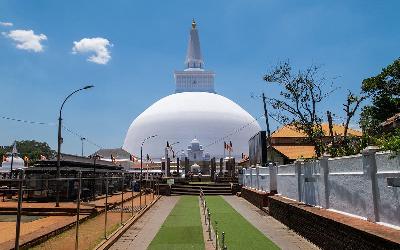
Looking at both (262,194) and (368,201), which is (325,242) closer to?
(368,201)

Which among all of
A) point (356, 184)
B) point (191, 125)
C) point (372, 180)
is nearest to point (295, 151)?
point (356, 184)

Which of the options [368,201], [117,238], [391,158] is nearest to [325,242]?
[368,201]

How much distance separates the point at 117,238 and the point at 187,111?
8289 centimetres

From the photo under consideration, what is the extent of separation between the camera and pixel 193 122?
9594 cm

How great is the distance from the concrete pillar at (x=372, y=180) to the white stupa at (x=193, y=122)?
84.0m

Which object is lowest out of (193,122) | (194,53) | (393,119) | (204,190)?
(204,190)

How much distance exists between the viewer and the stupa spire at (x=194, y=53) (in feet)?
339

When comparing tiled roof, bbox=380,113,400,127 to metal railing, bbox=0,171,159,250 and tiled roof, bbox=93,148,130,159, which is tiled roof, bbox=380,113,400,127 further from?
tiled roof, bbox=93,148,130,159

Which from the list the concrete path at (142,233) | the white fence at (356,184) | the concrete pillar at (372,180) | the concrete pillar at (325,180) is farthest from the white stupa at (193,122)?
the concrete pillar at (372,180)

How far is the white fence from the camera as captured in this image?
31.3ft

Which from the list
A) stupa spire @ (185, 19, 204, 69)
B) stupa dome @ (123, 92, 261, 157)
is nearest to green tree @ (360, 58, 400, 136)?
stupa dome @ (123, 92, 261, 157)

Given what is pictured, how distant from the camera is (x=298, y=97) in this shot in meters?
24.3

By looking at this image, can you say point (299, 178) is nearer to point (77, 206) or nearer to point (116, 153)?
point (77, 206)

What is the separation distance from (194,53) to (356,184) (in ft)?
318
